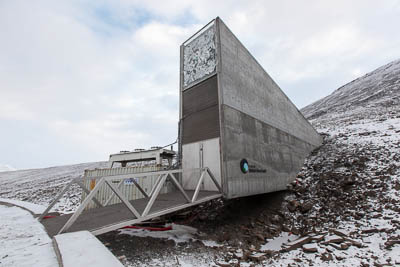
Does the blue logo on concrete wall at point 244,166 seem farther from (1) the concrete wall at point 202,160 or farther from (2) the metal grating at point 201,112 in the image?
(2) the metal grating at point 201,112

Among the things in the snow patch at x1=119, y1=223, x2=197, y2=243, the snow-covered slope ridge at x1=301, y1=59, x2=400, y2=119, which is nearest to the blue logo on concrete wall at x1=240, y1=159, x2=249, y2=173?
the snow patch at x1=119, y1=223, x2=197, y2=243

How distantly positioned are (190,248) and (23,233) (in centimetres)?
435

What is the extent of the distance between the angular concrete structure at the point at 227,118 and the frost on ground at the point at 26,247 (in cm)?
521

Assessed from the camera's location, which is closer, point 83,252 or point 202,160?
point 83,252

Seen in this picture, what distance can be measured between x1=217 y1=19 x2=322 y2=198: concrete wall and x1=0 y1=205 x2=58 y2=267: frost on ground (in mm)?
5268

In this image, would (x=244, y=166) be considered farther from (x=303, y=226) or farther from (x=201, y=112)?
(x=303, y=226)

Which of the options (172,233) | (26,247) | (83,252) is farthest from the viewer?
(172,233)

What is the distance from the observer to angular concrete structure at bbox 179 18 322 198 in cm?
742

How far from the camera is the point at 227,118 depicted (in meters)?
7.49

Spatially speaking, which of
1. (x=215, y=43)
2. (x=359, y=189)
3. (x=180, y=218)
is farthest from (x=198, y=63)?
(x=359, y=189)

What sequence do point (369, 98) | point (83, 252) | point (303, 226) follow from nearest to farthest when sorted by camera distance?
point (83, 252)
point (303, 226)
point (369, 98)

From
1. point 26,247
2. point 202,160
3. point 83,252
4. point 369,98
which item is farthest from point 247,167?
point 369,98

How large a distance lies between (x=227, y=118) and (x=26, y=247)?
645 cm

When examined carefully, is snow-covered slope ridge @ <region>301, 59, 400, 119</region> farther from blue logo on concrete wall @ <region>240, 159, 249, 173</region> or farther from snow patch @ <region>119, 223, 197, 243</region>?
snow patch @ <region>119, 223, 197, 243</region>
